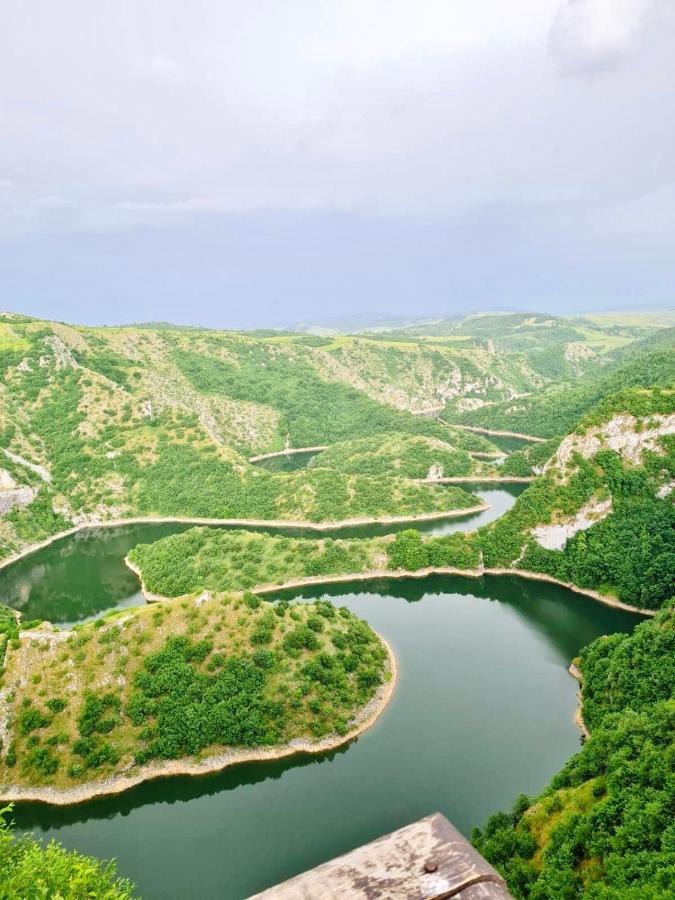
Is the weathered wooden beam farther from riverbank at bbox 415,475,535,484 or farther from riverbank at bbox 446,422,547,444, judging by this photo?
riverbank at bbox 446,422,547,444

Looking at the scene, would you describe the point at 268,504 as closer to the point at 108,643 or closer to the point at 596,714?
the point at 108,643

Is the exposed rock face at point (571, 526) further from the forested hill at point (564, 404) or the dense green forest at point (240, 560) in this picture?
the forested hill at point (564, 404)

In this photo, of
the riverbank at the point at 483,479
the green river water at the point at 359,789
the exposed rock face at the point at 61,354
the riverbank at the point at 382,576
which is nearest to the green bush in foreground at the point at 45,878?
the green river water at the point at 359,789

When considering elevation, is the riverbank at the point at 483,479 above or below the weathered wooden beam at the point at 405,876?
below

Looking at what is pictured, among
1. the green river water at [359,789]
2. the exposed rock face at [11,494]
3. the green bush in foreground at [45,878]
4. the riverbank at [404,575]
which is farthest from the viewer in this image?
the exposed rock face at [11,494]

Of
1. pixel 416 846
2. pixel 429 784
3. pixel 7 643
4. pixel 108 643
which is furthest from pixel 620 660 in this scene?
pixel 7 643

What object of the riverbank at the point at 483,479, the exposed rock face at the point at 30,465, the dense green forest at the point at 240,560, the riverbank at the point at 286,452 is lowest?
the dense green forest at the point at 240,560
